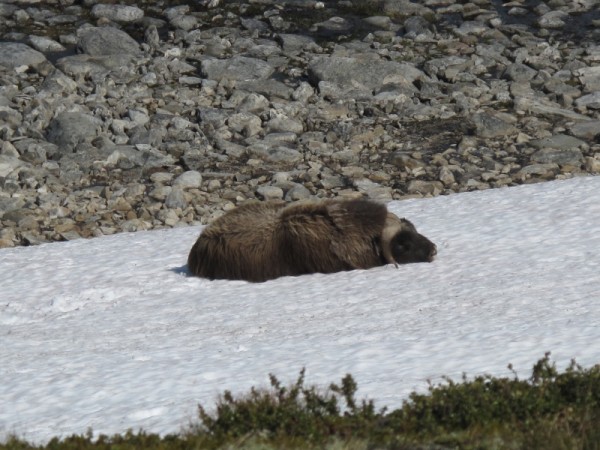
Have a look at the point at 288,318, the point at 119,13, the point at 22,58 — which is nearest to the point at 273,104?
the point at 22,58

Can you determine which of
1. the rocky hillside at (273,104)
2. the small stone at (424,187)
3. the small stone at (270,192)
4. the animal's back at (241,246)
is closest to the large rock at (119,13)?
the rocky hillside at (273,104)

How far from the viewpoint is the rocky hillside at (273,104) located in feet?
58.9

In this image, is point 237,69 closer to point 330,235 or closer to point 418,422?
point 330,235

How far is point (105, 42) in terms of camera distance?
961 inches

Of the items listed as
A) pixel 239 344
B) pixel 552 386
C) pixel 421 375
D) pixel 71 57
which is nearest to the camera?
pixel 552 386

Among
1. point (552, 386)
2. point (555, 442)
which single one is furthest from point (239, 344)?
point (555, 442)

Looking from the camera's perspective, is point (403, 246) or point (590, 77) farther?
point (590, 77)

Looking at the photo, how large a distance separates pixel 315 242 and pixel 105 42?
45.9 ft

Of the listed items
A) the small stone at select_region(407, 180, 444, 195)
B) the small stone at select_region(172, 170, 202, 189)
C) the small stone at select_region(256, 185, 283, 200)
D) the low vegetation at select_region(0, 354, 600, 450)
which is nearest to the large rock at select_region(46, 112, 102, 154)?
the small stone at select_region(172, 170, 202, 189)

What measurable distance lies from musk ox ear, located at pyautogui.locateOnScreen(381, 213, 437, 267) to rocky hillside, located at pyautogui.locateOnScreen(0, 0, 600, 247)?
5.67 meters

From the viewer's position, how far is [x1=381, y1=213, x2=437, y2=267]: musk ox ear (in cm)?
1153

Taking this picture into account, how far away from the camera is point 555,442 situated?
5703 millimetres

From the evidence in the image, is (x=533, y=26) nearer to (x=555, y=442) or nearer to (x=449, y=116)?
(x=449, y=116)

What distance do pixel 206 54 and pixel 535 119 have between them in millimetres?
6731
